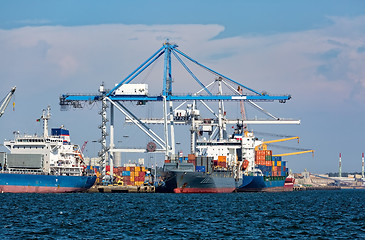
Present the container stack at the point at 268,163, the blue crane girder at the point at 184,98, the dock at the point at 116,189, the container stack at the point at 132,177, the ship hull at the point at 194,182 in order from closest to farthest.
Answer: the ship hull at the point at 194,182, the dock at the point at 116,189, the blue crane girder at the point at 184,98, the container stack at the point at 268,163, the container stack at the point at 132,177

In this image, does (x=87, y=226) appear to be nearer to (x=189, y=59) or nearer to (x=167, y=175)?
(x=167, y=175)

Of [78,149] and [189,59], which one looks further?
[189,59]

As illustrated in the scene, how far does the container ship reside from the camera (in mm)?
83875

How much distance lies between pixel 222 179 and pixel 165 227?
49857 millimetres

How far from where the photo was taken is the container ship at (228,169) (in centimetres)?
8388

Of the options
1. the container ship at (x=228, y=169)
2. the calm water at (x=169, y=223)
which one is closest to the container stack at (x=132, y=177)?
the container ship at (x=228, y=169)

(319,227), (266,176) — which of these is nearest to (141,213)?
(319,227)

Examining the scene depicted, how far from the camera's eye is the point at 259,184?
98.4 meters

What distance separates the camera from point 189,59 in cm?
9919

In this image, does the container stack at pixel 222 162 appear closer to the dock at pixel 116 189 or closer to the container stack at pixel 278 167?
the dock at pixel 116 189

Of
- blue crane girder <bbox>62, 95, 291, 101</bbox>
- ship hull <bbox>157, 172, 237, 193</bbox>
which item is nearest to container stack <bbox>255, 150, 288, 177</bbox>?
blue crane girder <bbox>62, 95, 291, 101</bbox>

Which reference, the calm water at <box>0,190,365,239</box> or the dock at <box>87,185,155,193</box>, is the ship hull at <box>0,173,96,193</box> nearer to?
the dock at <box>87,185,155,193</box>

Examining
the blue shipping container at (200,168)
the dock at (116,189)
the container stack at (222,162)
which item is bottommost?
the dock at (116,189)

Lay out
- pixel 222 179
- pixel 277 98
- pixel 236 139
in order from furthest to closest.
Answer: pixel 236 139 < pixel 277 98 < pixel 222 179
